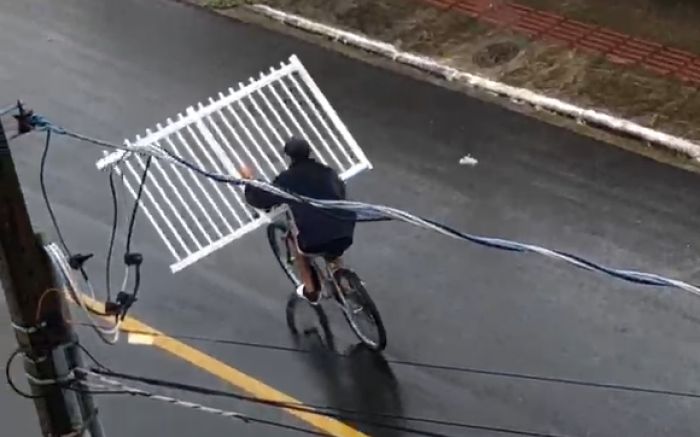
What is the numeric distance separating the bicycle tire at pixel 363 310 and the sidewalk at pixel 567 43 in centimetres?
411

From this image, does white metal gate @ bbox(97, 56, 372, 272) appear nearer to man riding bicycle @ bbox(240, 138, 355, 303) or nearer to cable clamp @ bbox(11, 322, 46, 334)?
man riding bicycle @ bbox(240, 138, 355, 303)

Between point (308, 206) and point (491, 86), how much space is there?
4.79m

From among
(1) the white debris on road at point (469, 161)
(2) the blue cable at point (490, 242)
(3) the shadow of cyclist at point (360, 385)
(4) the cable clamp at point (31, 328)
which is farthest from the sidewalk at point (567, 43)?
(4) the cable clamp at point (31, 328)

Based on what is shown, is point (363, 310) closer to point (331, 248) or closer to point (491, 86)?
point (331, 248)

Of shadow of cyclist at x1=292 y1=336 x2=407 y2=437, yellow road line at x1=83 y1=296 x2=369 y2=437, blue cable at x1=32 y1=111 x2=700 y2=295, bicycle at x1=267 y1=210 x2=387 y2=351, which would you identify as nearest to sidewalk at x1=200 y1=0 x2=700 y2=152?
bicycle at x1=267 y1=210 x2=387 y2=351

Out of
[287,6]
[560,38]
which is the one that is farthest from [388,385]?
[287,6]

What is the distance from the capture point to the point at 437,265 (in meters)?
11.1

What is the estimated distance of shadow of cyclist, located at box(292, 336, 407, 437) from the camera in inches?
375

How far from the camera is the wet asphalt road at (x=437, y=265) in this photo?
9.77 meters

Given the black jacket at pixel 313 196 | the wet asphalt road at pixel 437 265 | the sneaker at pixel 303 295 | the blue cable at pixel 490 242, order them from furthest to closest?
the sneaker at pixel 303 295
the wet asphalt road at pixel 437 265
the black jacket at pixel 313 196
the blue cable at pixel 490 242

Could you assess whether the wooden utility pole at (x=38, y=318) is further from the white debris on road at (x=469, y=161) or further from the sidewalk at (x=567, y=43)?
the sidewalk at (x=567, y=43)

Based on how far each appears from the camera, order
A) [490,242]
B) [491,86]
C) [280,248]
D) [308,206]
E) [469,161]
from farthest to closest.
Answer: [491,86] → [469,161] → [280,248] → [308,206] → [490,242]

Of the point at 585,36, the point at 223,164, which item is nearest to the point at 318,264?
the point at 223,164

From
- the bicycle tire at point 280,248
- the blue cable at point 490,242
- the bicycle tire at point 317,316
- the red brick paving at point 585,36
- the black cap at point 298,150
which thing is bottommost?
the bicycle tire at point 317,316
